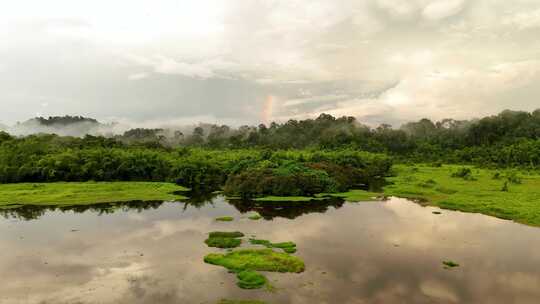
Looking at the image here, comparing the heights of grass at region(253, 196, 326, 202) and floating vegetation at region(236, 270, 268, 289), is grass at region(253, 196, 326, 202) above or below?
above

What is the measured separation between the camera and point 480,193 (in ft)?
165

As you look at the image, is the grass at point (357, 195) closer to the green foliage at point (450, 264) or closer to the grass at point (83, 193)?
the grass at point (83, 193)

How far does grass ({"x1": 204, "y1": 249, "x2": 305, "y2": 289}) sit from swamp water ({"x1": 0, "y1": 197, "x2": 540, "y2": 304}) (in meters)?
0.62

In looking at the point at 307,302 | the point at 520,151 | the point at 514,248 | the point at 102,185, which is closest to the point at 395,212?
the point at 514,248

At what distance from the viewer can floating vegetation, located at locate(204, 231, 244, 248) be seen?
31.0m

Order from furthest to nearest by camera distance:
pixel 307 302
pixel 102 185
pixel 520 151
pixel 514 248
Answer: pixel 520 151, pixel 102 185, pixel 514 248, pixel 307 302

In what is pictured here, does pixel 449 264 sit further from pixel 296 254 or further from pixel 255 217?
pixel 255 217

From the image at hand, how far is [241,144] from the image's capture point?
14325 centimetres

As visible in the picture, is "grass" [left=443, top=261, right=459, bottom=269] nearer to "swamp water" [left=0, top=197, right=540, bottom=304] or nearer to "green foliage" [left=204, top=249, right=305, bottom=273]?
"swamp water" [left=0, top=197, right=540, bottom=304]

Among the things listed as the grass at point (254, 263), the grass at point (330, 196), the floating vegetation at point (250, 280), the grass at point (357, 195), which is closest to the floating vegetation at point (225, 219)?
the grass at point (330, 196)

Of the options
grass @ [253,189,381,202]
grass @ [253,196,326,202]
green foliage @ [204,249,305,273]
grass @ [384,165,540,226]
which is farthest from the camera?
grass @ [253,189,381,202]

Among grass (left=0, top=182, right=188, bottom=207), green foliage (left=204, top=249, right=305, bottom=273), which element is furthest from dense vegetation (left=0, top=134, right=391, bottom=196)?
green foliage (left=204, top=249, right=305, bottom=273)

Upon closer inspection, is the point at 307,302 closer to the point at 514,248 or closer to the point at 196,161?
the point at 514,248

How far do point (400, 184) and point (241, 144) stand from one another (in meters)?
86.9
